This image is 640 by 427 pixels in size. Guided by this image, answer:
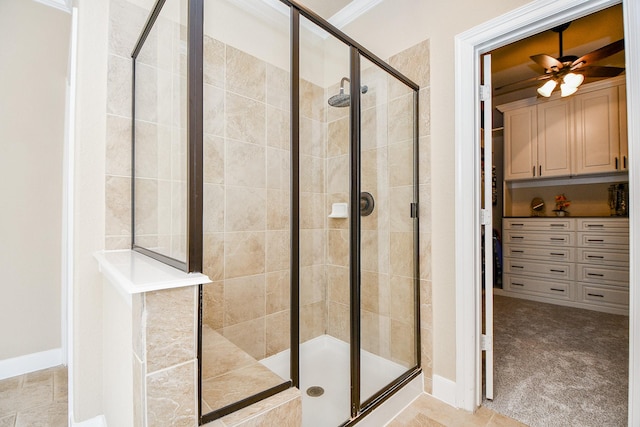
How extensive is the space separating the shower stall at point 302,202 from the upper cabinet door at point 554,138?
302cm

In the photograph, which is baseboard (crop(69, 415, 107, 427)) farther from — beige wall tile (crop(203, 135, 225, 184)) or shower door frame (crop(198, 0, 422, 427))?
beige wall tile (crop(203, 135, 225, 184))

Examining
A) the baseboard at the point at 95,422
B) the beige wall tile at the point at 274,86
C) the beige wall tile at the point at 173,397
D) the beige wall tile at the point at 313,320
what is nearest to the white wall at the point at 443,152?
the beige wall tile at the point at 313,320

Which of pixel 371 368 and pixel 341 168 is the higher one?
pixel 341 168

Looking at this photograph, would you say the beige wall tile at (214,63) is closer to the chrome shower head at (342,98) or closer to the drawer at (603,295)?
the chrome shower head at (342,98)

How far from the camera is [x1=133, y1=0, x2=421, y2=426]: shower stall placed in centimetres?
134

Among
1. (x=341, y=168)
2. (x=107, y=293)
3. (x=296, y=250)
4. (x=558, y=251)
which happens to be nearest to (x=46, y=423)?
(x=107, y=293)

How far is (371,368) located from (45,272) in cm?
224

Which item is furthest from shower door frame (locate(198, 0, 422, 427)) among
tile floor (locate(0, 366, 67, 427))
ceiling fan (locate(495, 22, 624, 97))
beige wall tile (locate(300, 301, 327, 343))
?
ceiling fan (locate(495, 22, 624, 97))

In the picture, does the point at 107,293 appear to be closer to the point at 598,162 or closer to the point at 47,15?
the point at 47,15

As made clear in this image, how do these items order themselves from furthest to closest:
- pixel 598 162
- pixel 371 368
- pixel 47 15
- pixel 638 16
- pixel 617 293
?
pixel 598 162 → pixel 617 293 → pixel 47 15 → pixel 371 368 → pixel 638 16

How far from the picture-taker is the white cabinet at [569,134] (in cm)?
336

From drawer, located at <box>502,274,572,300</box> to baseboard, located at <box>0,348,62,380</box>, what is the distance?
191 inches

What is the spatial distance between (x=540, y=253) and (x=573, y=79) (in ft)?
6.81

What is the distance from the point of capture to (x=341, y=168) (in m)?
1.80
